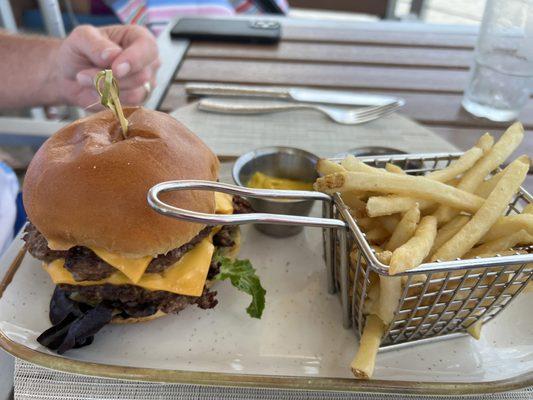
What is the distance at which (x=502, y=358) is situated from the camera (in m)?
1.26

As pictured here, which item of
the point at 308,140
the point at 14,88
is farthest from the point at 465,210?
the point at 14,88

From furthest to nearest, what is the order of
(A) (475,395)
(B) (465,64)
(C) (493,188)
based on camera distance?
(B) (465,64) → (C) (493,188) → (A) (475,395)

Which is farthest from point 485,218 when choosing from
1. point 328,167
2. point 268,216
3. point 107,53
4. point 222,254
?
point 107,53

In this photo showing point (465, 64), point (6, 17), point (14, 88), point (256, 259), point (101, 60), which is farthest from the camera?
point (465, 64)

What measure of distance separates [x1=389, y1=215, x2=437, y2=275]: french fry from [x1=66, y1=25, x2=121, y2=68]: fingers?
152 cm

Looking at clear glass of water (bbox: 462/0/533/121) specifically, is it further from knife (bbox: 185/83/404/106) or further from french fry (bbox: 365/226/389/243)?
french fry (bbox: 365/226/389/243)

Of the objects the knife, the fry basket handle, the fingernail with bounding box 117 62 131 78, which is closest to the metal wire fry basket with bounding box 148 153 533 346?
the fry basket handle

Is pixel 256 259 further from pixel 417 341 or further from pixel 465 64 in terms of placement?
pixel 465 64

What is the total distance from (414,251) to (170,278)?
0.72 meters

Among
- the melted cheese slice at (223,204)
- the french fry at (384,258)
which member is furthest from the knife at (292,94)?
the french fry at (384,258)

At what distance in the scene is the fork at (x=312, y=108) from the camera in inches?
93.7

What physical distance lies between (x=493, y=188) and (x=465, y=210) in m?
0.13

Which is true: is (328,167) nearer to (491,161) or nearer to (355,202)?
(355,202)

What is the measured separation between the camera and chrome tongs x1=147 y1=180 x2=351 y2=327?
3.22ft
